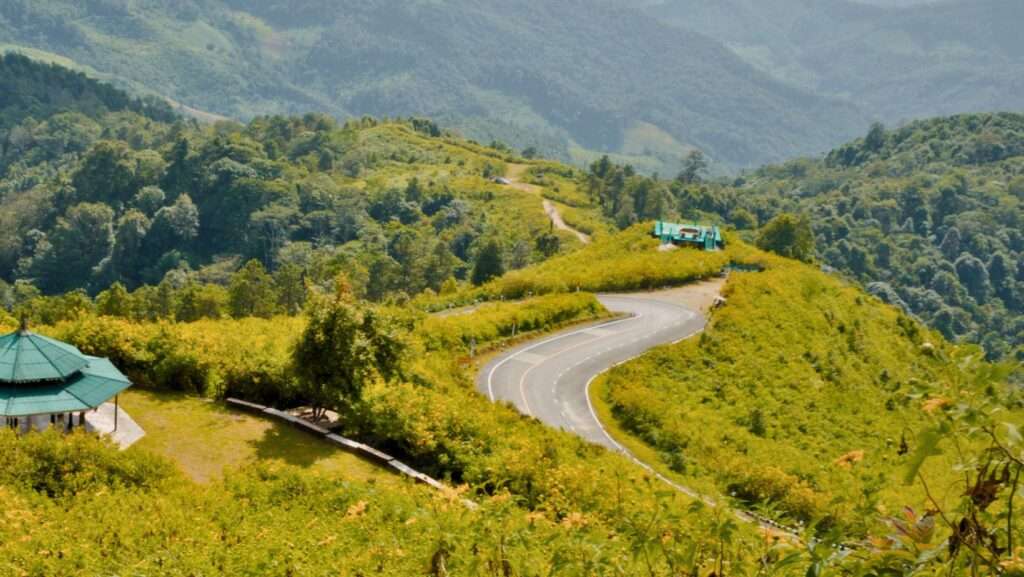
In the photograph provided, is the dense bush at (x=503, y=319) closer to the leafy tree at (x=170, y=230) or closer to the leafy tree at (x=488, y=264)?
the leafy tree at (x=488, y=264)

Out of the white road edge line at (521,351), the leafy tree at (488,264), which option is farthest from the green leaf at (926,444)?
the leafy tree at (488,264)

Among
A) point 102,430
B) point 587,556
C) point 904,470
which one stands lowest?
point 102,430

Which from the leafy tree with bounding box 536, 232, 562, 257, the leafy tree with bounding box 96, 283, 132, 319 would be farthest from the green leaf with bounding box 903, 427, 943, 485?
the leafy tree with bounding box 536, 232, 562, 257

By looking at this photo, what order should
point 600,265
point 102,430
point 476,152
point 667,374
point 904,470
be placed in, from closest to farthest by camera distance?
point 904,470 < point 102,430 < point 667,374 < point 600,265 < point 476,152

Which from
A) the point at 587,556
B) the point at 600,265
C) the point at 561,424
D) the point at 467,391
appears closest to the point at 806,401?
the point at 561,424

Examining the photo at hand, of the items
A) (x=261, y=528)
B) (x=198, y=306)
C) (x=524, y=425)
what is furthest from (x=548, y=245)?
(x=261, y=528)

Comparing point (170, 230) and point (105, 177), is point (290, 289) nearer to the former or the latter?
point (170, 230)

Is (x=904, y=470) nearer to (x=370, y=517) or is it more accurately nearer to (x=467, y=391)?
(x=370, y=517)
